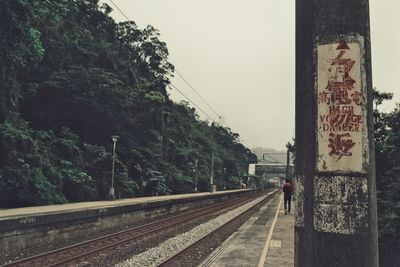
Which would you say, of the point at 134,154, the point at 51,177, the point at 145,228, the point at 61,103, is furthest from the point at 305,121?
the point at 134,154

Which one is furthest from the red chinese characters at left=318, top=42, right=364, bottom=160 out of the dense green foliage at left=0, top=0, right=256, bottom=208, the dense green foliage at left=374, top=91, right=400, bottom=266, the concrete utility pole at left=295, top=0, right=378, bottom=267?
the dense green foliage at left=0, top=0, right=256, bottom=208

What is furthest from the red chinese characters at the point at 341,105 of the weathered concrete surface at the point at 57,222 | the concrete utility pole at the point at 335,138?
the weathered concrete surface at the point at 57,222

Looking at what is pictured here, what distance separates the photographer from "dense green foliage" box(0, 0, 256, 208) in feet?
62.8

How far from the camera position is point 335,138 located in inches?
79.0

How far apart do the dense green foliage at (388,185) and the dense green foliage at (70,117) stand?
51.3ft

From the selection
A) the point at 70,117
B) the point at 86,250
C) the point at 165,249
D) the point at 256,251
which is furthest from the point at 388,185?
the point at 70,117

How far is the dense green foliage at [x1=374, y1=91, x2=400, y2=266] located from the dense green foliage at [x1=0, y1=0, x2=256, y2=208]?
15.6m

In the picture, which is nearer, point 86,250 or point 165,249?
point 86,250

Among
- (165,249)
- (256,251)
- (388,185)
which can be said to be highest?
(388,185)

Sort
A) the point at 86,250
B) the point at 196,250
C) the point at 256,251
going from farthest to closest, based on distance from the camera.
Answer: the point at 196,250 → the point at 86,250 → the point at 256,251

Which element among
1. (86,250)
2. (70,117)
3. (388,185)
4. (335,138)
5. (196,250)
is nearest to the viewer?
(335,138)

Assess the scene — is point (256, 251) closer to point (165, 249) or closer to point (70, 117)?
point (165, 249)

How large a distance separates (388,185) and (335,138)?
859cm

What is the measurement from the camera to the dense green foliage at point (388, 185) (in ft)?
30.3
